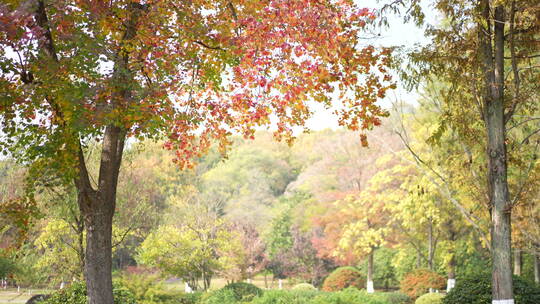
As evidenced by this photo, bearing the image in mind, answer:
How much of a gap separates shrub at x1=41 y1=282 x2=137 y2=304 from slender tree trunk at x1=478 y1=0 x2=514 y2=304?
6973 mm

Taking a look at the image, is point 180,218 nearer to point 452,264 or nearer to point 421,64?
point 452,264

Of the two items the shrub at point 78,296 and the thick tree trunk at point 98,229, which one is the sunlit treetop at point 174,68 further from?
the shrub at point 78,296

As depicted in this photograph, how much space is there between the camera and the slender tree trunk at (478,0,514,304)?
6.25 meters

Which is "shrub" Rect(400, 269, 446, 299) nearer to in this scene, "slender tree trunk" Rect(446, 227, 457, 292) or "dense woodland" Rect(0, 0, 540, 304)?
"slender tree trunk" Rect(446, 227, 457, 292)

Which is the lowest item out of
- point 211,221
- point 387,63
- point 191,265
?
point 191,265

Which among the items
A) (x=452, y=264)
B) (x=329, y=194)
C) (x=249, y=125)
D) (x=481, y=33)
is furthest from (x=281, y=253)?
(x=481, y=33)

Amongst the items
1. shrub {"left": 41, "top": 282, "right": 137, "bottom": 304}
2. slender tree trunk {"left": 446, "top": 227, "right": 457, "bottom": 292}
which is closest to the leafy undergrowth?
slender tree trunk {"left": 446, "top": 227, "right": 457, "bottom": 292}

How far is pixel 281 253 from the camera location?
81.8ft

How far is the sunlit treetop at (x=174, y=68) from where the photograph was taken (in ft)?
18.6

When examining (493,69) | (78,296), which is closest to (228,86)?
(493,69)

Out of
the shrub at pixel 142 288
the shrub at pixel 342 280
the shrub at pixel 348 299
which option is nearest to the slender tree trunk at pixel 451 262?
the shrub at pixel 348 299

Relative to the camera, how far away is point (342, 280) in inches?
832

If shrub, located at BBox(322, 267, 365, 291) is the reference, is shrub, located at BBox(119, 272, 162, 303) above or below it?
above

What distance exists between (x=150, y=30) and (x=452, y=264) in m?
14.5
